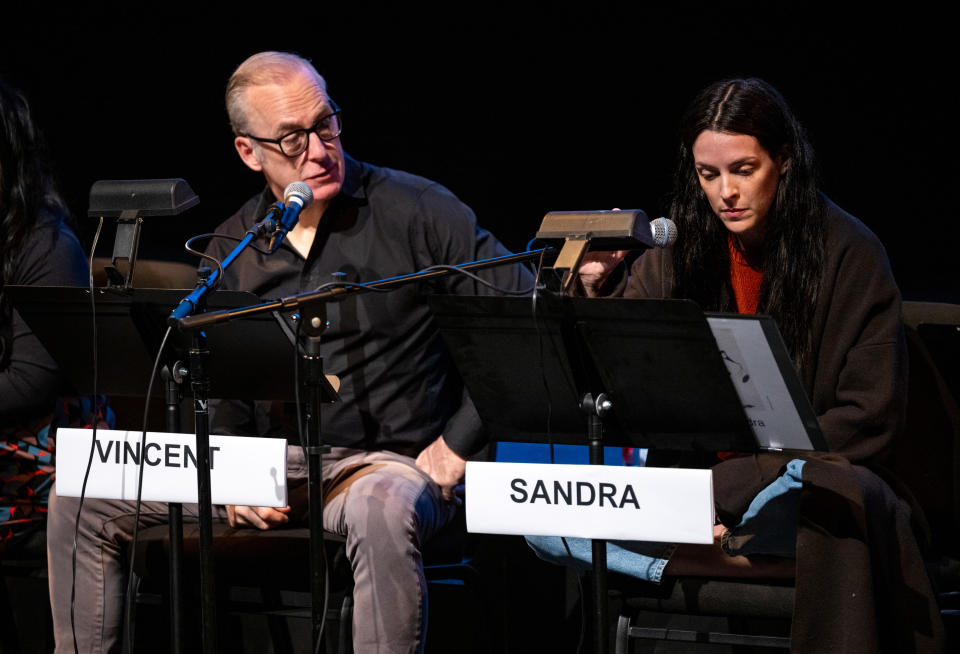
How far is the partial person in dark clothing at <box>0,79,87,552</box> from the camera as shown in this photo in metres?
2.78

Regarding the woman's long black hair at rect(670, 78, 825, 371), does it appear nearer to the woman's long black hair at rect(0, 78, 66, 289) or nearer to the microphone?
the microphone

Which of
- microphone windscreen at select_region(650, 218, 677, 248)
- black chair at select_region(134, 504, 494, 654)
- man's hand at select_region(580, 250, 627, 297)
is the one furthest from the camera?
black chair at select_region(134, 504, 494, 654)

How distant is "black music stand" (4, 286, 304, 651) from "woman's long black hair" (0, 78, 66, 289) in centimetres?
63

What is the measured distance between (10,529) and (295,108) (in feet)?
4.16

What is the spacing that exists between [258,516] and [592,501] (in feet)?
3.29

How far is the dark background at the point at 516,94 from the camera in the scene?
321 cm

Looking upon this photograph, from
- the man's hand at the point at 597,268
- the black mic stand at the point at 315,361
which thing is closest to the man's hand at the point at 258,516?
the black mic stand at the point at 315,361

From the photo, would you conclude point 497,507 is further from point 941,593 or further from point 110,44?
point 110,44

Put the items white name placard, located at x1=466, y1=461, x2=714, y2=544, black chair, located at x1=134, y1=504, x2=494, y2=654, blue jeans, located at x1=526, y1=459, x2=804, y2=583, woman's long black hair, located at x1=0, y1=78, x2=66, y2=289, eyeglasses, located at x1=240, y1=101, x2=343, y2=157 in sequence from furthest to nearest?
woman's long black hair, located at x1=0, y1=78, x2=66, y2=289, eyeglasses, located at x1=240, y1=101, x2=343, y2=157, black chair, located at x1=134, y1=504, x2=494, y2=654, blue jeans, located at x1=526, y1=459, x2=804, y2=583, white name placard, located at x1=466, y1=461, x2=714, y2=544

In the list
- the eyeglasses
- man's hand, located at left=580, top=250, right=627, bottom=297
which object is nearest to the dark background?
man's hand, located at left=580, top=250, right=627, bottom=297

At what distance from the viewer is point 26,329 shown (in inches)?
111

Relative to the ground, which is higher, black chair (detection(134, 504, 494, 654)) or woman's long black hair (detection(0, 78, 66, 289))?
woman's long black hair (detection(0, 78, 66, 289))

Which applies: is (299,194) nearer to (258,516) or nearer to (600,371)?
(600,371)

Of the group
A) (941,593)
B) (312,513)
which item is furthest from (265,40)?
(941,593)
